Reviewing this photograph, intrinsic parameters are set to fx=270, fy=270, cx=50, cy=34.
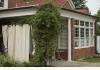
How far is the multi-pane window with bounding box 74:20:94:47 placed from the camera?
18438 millimetres

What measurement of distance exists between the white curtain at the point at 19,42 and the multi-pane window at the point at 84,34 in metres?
4.67

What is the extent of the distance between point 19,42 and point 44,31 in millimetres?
2061

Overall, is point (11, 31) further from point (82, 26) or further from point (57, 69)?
point (57, 69)

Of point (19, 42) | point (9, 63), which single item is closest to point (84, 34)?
point (19, 42)

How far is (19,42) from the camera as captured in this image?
1472 cm

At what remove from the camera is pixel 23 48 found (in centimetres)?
1462

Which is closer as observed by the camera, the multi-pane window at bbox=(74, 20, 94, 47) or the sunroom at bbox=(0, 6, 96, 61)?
the sunroom at bbox=(0, 6, 96, 61)

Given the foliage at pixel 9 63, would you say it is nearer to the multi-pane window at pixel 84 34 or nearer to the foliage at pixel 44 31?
the foliage at pixel 44 31

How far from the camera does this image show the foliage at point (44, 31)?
13.3 metres

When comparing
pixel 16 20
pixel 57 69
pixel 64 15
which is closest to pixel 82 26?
pixel 64 15

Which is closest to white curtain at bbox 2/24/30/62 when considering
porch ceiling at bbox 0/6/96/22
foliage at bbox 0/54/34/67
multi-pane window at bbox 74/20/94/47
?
foliage at bbox 0/54/34/67

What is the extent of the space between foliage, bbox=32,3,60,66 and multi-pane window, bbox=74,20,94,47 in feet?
16.3

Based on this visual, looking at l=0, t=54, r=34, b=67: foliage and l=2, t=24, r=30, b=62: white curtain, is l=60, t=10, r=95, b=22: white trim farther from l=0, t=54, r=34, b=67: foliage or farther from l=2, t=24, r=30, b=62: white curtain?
l=0, t=54, r=34, b=67: foliage

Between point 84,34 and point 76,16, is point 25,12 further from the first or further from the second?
point 84,34
